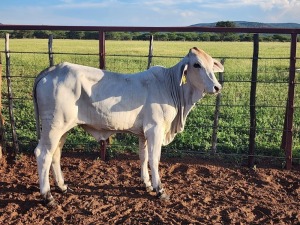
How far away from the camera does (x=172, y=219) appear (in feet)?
15.9

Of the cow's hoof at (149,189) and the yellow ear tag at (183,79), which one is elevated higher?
the yellow ear tag at (183,79)

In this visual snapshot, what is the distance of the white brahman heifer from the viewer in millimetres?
5074

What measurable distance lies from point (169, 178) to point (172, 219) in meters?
1.48

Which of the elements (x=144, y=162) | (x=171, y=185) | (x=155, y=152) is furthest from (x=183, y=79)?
(x=171, y=185)

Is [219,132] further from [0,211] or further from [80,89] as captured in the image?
[0,211]

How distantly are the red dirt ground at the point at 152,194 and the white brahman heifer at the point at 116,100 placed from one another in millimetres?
321

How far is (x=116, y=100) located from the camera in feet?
17.1

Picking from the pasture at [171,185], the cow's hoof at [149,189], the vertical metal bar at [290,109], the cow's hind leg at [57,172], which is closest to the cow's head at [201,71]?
the pasture at [171,185]

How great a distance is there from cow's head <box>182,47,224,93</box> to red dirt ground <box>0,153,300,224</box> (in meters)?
1.48

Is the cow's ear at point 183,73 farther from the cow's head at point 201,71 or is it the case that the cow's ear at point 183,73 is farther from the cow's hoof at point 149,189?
the cow's hoof at point 149,189

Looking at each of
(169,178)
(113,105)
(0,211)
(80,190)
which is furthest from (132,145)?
(0,211)

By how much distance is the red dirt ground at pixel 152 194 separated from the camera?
16.1 ft

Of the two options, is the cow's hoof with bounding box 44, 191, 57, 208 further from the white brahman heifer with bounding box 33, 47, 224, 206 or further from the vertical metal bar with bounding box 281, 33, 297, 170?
the vertical metal bar with bounding box 281, 33, 297, 170

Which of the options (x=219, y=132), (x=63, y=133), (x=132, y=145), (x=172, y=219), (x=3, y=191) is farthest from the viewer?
(x=219, y=132)
